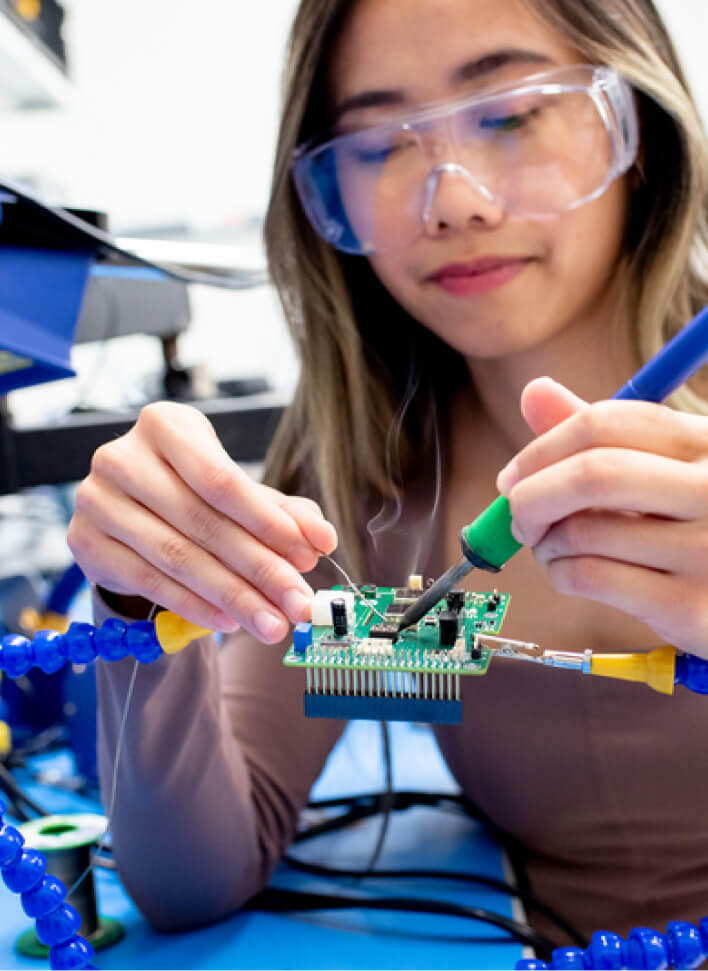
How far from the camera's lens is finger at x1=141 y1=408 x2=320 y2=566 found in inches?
17.3

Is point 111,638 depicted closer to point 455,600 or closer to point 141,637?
point 141,637

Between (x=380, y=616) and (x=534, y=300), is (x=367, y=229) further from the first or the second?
(x=380, y=616)

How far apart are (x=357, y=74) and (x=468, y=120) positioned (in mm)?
122

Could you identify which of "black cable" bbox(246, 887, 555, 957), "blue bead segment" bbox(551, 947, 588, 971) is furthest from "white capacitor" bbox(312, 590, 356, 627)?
"black cable" bbox(246, 887, 555, 957)

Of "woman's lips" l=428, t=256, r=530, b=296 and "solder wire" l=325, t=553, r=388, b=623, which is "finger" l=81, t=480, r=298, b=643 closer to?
"solder wire" l=325, t=553, r=388, b=623

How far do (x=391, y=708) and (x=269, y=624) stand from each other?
0.25 ft

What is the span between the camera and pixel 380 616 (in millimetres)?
433

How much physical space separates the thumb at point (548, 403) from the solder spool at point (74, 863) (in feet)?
1.38

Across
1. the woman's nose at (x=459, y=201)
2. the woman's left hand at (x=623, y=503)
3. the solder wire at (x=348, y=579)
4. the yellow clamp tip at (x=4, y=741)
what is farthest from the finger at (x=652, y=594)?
the yellow clamp tip at (x=4, y=741)

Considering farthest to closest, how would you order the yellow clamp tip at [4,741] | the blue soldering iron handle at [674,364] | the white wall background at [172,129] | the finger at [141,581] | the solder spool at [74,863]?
the white wall background at [172,129] → the yellow clamp tip at [4,741] → the solder spool at [74,863] → the finger at [141,581] → the blue soldering iron handle at [674,364]

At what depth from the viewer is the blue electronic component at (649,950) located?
0.41m

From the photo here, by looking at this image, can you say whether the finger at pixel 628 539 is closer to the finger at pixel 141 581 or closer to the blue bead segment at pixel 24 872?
the finger at pixel 141 581

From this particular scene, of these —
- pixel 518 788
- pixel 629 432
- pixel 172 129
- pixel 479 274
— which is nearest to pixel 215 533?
pixel 629 432

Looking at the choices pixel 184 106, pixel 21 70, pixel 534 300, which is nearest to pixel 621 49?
pixel 534 300
